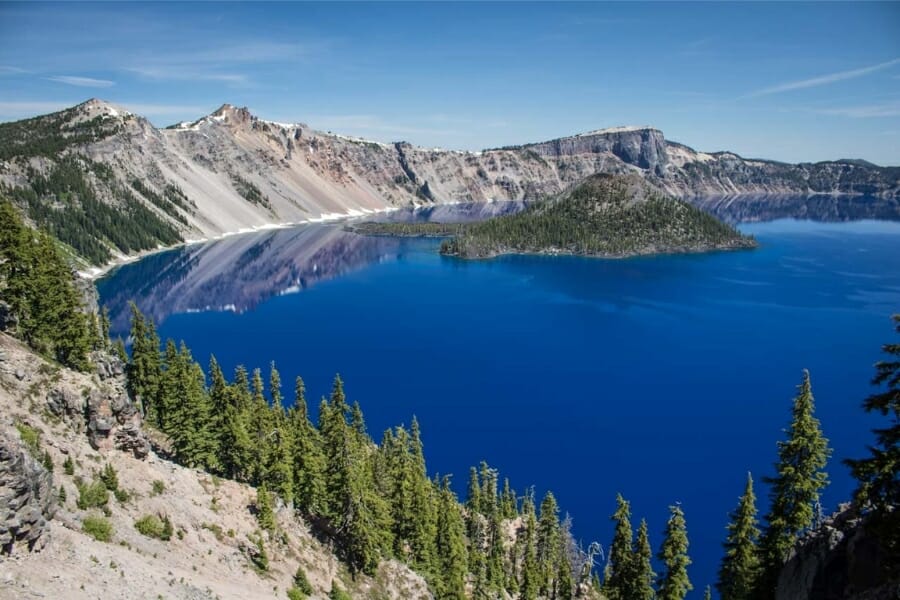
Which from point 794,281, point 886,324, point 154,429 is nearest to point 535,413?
point 154,429

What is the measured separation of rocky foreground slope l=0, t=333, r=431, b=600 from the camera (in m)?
24.3

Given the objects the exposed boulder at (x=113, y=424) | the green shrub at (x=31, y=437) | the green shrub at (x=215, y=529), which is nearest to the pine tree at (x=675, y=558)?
the green shrub at (x=215, y=529)

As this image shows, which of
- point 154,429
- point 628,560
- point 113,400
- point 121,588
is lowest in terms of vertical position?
point 628,560

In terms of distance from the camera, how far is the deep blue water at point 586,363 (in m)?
78.6

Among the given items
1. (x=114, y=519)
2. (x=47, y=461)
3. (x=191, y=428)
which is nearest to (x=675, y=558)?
A: (x=114, y=519)

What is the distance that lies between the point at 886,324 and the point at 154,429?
158 metres

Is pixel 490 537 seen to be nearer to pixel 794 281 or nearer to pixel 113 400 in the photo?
pixel 113 400

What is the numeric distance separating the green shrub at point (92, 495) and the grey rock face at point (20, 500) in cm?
431

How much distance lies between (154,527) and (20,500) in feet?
32.6

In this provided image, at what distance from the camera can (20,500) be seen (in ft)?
79.0

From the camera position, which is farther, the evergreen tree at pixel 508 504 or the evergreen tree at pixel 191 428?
the evergreen tree at pixel 508 504

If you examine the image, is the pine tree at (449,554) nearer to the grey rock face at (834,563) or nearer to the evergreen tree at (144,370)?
the grey rock face at (834,563)

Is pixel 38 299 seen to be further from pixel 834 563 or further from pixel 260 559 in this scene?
pixel 834 563

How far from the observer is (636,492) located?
74062 mm
